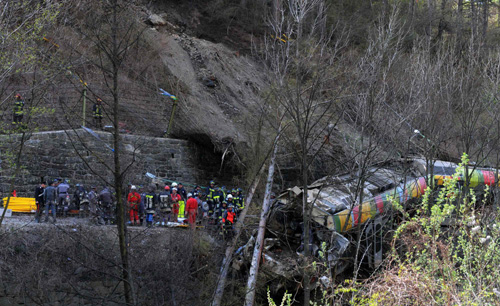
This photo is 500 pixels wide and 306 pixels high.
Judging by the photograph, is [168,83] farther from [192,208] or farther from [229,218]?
[229,218]

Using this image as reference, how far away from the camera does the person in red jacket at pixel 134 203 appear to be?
14.9 meters

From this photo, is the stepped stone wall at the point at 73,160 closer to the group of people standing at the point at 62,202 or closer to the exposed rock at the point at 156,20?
A: the group of people standing at the point at 62,202

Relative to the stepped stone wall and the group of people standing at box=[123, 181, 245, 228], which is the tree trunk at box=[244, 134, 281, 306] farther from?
the stepped stone wall

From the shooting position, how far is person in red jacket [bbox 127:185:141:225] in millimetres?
14892

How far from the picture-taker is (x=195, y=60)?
2903cm

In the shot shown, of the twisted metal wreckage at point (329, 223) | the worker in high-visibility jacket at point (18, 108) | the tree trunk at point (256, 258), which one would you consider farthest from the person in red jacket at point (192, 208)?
the worker in high-visibility jacket at point (18, 108)

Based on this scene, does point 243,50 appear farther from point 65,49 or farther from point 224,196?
point 224,196

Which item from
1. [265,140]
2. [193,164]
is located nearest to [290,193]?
[265,140]

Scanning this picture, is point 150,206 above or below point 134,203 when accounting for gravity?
below

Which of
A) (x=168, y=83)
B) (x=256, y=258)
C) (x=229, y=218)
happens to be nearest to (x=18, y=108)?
(x=229, y=218)

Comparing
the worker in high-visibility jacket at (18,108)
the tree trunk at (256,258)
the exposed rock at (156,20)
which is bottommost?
the tree trunk at (256,258)

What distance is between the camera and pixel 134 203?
14984mm

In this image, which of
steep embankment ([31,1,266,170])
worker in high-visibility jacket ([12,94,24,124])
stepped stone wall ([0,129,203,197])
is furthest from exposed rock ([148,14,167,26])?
worker in high-visibility jacket ([12,94,24,124])

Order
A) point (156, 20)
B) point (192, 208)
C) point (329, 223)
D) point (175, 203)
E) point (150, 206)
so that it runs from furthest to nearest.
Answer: point (156, 20) → point (175, 203) → point (150, 206) → point (192, 208) → point (329, 223)
